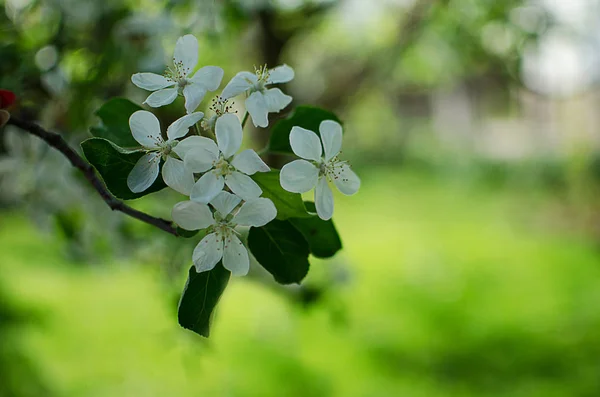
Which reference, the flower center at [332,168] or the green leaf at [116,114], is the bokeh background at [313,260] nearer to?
the green leaf at [116,114]

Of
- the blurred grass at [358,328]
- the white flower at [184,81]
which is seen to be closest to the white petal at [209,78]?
the white flower at [184,81]

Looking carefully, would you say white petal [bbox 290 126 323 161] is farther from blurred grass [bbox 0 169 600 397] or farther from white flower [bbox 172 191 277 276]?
blurred grass [bbox 0 169 600 397]

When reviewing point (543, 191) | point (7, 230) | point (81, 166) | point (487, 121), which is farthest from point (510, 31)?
point (487, 121)

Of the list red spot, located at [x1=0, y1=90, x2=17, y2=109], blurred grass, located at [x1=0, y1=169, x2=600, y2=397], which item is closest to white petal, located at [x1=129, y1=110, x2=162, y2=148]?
red spot, located at [x1=0, y1=90, x2=17, y2=109]

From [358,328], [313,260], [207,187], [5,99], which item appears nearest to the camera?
[207,187]

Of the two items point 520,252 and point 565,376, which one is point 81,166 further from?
point 520,252

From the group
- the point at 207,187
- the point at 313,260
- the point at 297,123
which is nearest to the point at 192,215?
the point at 207,187

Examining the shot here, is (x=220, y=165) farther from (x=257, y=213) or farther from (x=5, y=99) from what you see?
(x=5, y=99)
